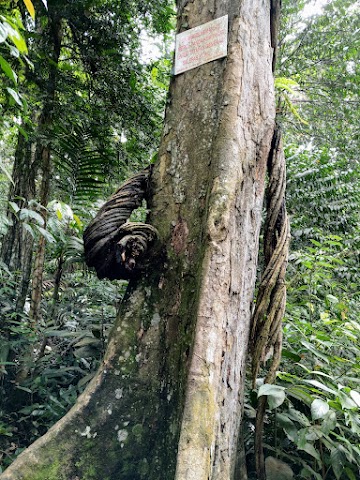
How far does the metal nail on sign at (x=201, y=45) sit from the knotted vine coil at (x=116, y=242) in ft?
2.71

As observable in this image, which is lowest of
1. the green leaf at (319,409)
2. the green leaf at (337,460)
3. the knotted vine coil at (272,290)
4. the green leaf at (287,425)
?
the green leaf at (337,460)

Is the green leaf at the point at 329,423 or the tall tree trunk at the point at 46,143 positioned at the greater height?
A: the tall tree trunk at the point at 46,143

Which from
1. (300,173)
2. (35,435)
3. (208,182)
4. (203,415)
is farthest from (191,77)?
(300,173)

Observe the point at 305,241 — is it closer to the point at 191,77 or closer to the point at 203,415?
the point at 191,77

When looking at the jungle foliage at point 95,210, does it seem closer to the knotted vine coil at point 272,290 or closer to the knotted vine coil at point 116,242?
the knotted vine coil at point 272,290

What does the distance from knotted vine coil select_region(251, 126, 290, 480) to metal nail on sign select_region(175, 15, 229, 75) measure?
19.9 inches

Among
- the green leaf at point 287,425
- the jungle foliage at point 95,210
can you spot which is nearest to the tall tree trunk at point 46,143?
the jungle foliage at point 95,210

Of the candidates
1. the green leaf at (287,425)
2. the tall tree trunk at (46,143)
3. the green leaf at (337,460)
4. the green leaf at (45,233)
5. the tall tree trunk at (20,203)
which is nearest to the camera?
the green leaf at (337,460)

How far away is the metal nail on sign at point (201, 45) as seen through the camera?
1.95 meters

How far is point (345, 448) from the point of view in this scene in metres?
1.56

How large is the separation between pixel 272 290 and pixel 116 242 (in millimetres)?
783

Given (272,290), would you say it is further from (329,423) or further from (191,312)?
(329,423)

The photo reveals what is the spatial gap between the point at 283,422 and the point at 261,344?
326mm

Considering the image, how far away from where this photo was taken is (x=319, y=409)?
1334 mm
